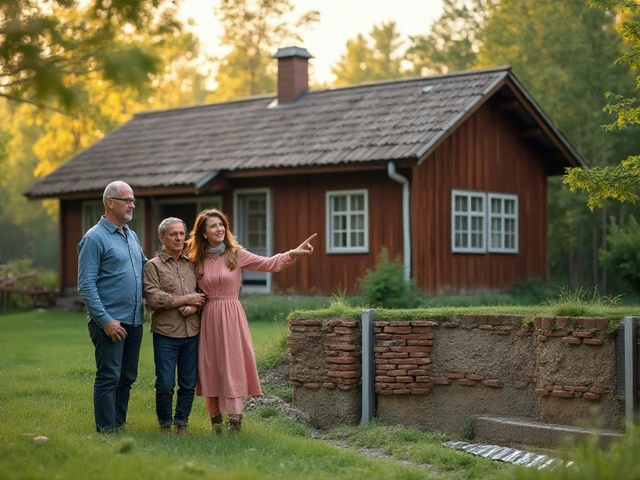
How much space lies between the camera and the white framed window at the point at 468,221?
21672mm

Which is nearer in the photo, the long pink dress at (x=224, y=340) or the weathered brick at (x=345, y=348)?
the long pink dress at (x=224, y=340)

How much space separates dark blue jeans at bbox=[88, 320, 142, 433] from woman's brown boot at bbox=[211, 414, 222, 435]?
824 millimetres

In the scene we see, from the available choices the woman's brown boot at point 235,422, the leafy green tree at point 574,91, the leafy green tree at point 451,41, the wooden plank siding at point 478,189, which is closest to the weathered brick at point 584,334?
the woman's brown boot at point 235,422

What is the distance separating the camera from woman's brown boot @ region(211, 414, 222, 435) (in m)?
9.35

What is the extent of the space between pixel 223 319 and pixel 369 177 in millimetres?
12210

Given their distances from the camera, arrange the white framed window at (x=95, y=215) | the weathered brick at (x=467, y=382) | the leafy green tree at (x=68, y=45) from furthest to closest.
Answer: the white framed window at (x=95, y=215) → the weathered brick at (x=467, y=382) → the leafy green tree at (x=68, y=45)

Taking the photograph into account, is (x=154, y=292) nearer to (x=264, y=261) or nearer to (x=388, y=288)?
(x=264, y=261)

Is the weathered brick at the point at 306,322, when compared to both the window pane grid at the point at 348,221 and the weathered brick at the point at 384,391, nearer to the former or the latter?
the weathered brick at the point at 384,391

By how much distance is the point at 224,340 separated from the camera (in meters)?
9.23

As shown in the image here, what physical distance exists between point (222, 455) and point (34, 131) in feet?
197

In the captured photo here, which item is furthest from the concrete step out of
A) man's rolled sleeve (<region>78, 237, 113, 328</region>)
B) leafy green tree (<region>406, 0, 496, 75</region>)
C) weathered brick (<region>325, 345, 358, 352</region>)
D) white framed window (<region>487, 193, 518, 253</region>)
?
leafy green tree (<region>406, 0, 496, 75</region>)

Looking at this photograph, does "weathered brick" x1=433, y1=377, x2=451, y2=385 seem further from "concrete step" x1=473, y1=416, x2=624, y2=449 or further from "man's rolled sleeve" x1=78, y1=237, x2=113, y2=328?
"man's rolled sleeve" x1=78, y1=237, x2=113, y2=328

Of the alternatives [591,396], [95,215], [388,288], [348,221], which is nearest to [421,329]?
[591,396]

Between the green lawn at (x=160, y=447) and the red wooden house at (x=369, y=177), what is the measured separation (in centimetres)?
900
